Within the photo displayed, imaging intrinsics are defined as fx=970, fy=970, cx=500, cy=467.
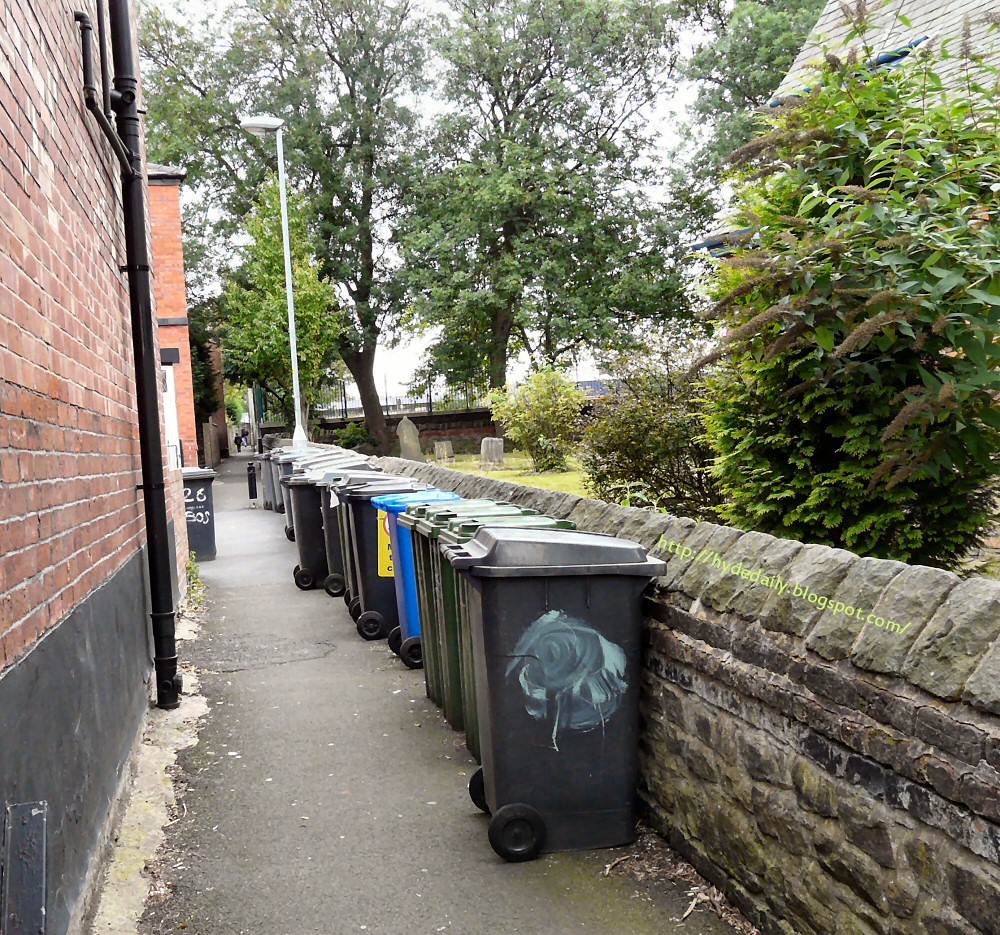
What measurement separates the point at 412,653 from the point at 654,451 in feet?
12.1

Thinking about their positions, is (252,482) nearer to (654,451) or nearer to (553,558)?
(654,451)

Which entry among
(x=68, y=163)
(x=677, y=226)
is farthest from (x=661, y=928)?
(x=677, y=226)

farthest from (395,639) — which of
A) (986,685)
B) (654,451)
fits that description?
(986,685)

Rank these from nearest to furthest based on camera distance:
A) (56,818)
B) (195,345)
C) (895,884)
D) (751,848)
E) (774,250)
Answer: (895,884) → (56,818) → (751,848) → (774,250) → (195,345)

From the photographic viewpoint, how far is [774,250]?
5504 millimetres

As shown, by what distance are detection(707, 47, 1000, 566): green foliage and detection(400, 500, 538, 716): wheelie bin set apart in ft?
5.36

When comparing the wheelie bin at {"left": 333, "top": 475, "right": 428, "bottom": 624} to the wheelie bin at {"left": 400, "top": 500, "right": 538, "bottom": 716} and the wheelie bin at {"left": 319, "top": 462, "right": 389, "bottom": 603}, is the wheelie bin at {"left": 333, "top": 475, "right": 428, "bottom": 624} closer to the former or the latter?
the wheelie bin at {"left": 400, "top": 500, "right": 538, "bottom": 716}

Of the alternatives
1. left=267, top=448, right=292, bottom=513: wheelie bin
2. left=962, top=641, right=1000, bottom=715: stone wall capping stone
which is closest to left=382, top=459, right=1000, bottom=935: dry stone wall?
left=962, top=641, right=1000, bottom=715: stone wall capping stone

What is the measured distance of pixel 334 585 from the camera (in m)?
10.5

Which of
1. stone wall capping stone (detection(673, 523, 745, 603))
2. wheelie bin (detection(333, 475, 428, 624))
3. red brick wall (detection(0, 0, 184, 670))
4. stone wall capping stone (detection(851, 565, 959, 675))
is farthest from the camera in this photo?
wheelie bin (detection(333, 475, 428, 624))

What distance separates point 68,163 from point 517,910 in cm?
375

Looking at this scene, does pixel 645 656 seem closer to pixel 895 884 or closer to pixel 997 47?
pixel 895 884

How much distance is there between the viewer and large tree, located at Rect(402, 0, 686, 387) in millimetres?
29266

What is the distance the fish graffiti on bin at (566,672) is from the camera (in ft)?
13.3
